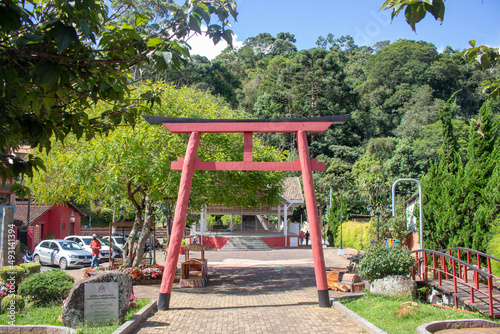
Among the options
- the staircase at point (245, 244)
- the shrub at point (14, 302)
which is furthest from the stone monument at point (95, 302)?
the staircase at point (245, 244)

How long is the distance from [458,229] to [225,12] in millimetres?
14576

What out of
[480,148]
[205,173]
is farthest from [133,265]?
[480,148]

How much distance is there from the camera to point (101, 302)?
25.7ft

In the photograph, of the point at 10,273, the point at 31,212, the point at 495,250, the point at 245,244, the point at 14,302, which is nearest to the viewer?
the point at 14,302

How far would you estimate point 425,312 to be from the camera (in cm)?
816

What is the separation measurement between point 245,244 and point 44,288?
23.1 meters

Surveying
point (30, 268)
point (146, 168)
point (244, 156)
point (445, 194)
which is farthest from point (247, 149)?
point (445, 194)

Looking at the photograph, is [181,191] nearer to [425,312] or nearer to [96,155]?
[96,155]

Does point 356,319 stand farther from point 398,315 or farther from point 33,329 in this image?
point 33,329

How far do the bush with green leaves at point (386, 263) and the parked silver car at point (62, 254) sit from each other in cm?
1525

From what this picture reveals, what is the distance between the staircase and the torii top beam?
21706 millimetres

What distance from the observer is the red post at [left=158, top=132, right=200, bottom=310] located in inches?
395

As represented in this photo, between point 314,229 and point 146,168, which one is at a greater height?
point 146,168

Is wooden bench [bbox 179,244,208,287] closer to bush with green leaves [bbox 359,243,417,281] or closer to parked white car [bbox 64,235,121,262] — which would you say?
bush with green leaves [bbox 359,243,417,281]
